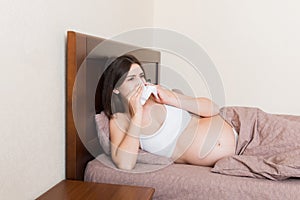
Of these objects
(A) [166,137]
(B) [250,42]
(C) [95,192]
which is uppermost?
(B) [250,42]

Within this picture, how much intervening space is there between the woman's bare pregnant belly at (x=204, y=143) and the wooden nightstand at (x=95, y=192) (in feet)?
1.15

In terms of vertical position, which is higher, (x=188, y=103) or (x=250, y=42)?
(x=250, y=42)

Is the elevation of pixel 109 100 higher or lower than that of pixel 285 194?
higher

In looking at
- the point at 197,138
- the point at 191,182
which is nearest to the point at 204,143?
the point at 197,138

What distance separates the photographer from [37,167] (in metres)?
1.09

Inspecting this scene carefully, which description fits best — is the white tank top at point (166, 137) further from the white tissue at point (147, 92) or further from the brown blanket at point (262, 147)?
the brown blanket at point (262, 147)

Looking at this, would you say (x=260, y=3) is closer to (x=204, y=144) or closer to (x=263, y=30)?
(x=263, y=30)

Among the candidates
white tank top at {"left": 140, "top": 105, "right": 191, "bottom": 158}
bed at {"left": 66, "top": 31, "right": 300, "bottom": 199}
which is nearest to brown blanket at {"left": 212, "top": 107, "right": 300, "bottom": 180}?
bed at {"left": 66, "top": 31, "right": 300, "bottom": 199}

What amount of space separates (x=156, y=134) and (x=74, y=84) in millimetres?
414

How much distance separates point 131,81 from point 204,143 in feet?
1.35

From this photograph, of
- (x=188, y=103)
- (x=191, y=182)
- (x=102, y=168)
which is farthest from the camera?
(x=188, y=103)

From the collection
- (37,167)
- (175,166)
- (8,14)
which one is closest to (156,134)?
(175,166)

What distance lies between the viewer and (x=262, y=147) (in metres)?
1.44

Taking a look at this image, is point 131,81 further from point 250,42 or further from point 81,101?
point 250,42
